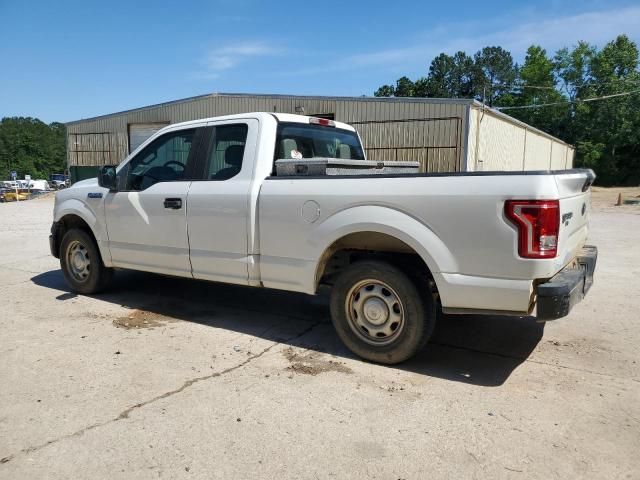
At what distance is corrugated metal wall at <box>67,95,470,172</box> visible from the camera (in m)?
19.3

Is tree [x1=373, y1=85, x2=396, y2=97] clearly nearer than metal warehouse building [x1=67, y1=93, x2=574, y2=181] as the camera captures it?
No

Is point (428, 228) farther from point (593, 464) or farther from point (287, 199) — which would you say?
point (593, 464)

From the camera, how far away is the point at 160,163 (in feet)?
17.5

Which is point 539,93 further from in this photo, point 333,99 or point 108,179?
point 108,179

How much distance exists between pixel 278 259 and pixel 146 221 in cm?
172

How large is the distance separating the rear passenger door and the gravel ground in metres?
0.68

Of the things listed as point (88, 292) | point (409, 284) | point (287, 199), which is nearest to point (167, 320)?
point (88, 292)

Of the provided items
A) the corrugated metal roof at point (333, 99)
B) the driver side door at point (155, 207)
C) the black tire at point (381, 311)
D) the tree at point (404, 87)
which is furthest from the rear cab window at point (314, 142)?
the tree at point (404, 87)

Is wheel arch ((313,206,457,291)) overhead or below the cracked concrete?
overhead

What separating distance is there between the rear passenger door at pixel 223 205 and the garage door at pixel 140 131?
24393mm

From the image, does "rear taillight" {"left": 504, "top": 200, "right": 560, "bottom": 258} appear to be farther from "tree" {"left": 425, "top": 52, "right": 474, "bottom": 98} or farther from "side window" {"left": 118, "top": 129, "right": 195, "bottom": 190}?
"tree" {"left": 425, "top": 52, "right": 474, "bottom": 98}

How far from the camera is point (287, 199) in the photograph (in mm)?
4246

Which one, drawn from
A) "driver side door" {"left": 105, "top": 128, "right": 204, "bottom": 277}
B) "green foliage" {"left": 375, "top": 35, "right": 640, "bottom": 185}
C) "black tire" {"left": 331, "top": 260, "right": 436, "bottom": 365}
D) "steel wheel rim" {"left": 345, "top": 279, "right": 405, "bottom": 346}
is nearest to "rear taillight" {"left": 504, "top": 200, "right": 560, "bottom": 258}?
"black tire" {"left": 331, "top": 260, "right": 436, "bottom": 365}

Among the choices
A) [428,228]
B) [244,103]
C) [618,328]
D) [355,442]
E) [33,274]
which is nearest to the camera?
[355,442]
